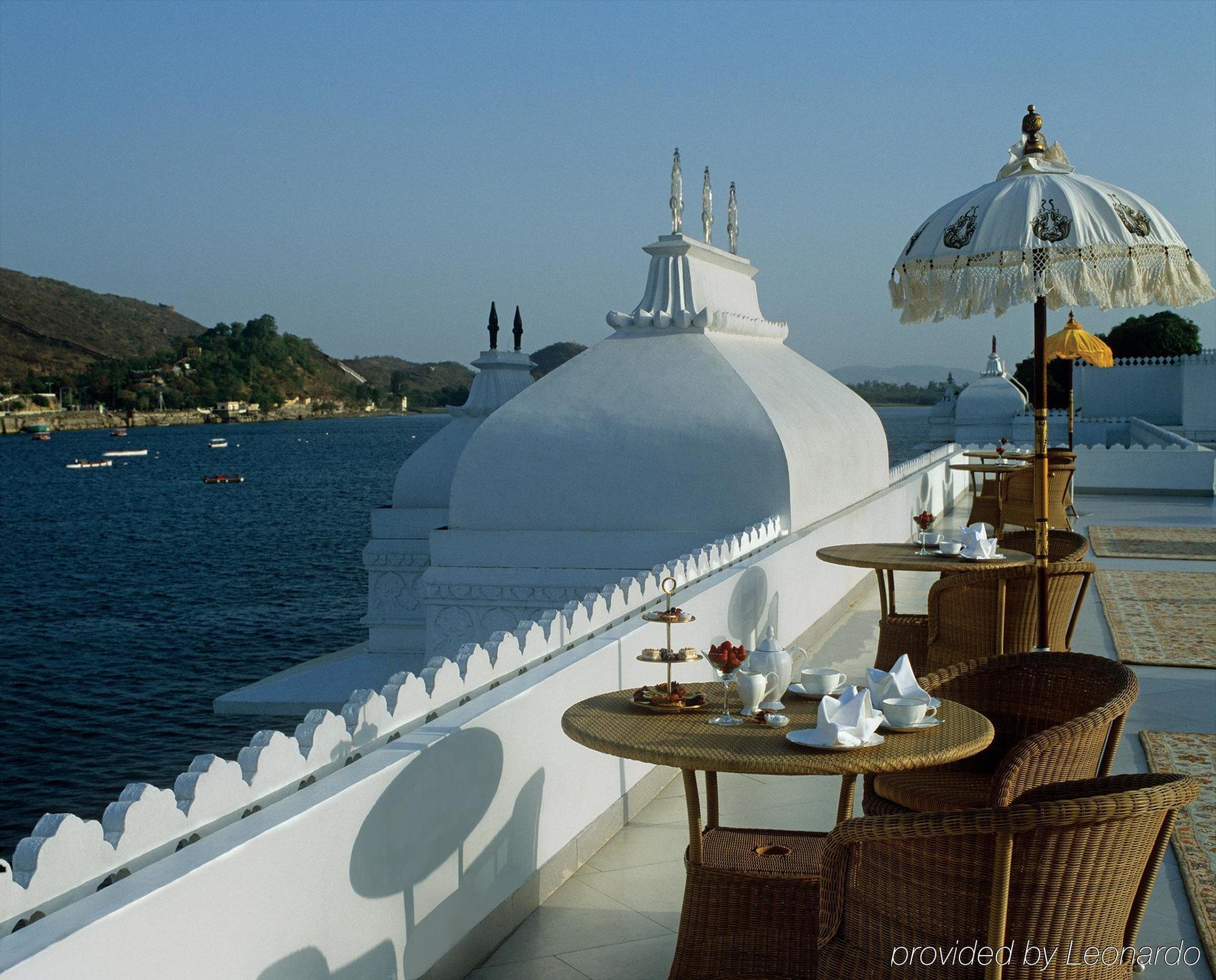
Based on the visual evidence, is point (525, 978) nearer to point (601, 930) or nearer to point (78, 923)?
point (601, 930)

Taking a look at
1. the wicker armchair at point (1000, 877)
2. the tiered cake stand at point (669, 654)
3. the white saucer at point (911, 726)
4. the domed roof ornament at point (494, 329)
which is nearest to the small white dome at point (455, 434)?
the domed roof ornament at point (494, 329)

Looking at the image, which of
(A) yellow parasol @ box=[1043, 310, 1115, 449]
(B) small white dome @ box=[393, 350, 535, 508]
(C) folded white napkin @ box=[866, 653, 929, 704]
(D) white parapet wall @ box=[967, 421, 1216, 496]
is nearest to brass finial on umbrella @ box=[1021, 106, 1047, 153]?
(C) folded white napkin @ box=[866, 653, 929, 704]

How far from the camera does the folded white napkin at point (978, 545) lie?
7492 mm

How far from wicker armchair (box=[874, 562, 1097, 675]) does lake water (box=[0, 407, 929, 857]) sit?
1536 centimetres

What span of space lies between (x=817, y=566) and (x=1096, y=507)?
1184cm

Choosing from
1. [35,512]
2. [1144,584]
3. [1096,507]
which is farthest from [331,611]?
[35,512]

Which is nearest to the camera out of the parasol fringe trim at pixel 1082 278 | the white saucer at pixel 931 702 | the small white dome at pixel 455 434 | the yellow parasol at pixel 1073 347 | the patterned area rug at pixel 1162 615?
the white saucer at pixel 931 702

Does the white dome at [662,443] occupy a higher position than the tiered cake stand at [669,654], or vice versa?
the white dome at [662,443]

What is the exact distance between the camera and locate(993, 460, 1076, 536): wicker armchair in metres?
14.2

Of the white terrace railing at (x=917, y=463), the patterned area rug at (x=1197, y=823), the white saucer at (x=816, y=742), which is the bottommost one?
the patterned area rug at (x=1197, y=823)

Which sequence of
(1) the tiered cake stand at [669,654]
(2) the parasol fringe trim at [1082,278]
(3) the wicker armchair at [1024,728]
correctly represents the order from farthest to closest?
(2) the parasol fringe trim at [1082,278]
(1) the tiered cake stand at [669,654]
(3) the wicker armchair at [1024,728]

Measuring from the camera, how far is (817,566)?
32.8ft

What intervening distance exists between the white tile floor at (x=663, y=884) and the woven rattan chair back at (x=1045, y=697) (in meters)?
0.67

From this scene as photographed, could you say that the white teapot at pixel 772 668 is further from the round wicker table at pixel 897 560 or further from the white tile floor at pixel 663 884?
the round wicker table at pixel 897 560
